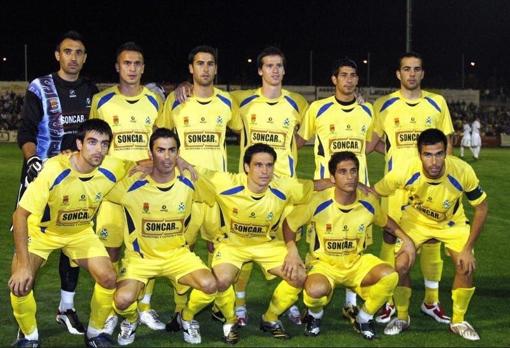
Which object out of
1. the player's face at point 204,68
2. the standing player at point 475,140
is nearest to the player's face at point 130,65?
the player's face at point 204,68

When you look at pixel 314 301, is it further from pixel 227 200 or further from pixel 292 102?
pixel 292 102

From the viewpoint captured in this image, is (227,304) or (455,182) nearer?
(227,304)

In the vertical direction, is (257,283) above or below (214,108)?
below

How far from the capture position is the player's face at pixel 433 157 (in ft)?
18.1

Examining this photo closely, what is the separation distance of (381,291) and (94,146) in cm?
244

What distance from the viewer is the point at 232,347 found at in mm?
5195

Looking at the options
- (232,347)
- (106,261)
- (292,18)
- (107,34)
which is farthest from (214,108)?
(292,18)

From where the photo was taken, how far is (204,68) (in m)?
6.13

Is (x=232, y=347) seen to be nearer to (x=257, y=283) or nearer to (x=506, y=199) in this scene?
(x=257, y=283)

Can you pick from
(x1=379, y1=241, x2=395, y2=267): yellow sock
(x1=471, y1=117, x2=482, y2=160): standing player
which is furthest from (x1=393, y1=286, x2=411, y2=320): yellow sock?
(x1=471, y1=117, x2=482, y2=160): standing player

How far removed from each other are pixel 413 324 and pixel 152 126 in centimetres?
285

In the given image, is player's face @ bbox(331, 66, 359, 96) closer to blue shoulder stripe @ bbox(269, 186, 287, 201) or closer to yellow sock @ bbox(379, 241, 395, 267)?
blue shoulder stripe @ bbox(269, 186, 287, 201)

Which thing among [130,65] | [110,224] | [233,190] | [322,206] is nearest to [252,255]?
[233,190]

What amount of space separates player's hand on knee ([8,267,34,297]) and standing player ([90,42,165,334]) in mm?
1124
